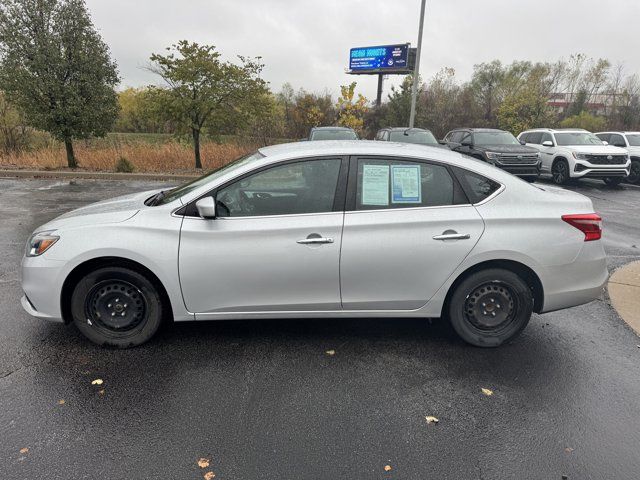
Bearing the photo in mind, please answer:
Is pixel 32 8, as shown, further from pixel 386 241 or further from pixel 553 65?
pixel 553 65

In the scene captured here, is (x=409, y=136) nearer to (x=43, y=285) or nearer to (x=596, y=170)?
(x=596, y=170)

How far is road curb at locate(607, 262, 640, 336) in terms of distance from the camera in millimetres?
4379

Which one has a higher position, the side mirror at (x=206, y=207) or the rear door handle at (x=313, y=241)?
the side mirror at (x=206, y=207)

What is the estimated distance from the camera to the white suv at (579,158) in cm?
1395

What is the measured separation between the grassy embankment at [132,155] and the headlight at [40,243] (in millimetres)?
12524

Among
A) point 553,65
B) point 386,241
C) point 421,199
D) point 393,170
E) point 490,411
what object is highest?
point 553,65

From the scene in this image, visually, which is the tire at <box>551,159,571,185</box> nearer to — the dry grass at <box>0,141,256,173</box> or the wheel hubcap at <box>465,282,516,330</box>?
the dry grass at <box>0,141,256,173</box>

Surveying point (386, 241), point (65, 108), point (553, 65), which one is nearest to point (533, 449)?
point (386, 241)

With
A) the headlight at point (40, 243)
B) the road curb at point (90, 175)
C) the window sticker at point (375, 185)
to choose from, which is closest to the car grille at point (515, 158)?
the road curb at point (90, 175)

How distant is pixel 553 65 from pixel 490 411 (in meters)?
55.7

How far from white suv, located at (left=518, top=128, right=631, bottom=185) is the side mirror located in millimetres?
14157

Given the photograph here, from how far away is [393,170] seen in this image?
140 inches

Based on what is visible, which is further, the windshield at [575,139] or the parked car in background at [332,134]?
the windshield at [575,139]

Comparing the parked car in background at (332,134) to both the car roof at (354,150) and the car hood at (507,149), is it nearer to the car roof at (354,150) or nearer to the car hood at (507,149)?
the car hood at (507,149)
